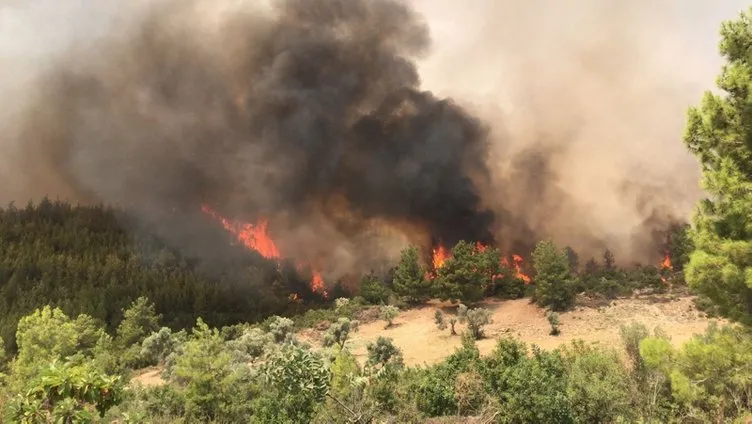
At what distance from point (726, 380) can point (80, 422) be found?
15514mm

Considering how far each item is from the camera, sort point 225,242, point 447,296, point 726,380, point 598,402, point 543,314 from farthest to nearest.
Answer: point 225,242 → point 447,296 → point 543,314 → point 598,402 → point 726,380

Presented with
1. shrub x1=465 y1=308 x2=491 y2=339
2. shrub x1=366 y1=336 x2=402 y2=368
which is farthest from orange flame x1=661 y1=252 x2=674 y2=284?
shrub x1=366 y1=336 x2=402 y2=368

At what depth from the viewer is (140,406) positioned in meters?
17.6

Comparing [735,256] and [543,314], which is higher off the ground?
[543,314]

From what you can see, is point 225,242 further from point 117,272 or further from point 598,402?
point 598,402

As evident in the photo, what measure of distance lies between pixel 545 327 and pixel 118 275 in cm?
5987

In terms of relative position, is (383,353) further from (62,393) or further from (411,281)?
(62,393)

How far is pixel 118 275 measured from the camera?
214 feet

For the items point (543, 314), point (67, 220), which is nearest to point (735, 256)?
point (543, 314)

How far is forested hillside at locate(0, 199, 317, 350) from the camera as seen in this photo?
175ft

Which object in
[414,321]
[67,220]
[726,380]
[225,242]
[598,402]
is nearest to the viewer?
[726,380]

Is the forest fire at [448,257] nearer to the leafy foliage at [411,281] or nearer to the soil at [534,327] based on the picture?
the leafy foliage at [411,281]

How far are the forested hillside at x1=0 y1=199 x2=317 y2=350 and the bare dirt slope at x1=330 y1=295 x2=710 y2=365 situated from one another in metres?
20.1

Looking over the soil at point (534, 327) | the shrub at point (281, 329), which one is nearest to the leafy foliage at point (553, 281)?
the soil at point (534, 327)
